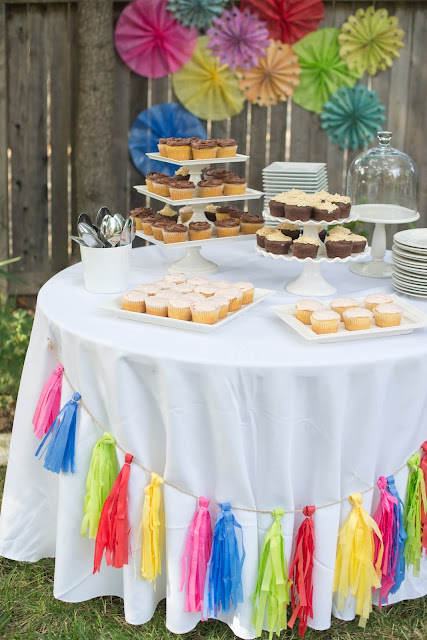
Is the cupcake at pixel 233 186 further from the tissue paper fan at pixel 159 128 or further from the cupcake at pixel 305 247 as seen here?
the tissue paper fan at pixel 159 128

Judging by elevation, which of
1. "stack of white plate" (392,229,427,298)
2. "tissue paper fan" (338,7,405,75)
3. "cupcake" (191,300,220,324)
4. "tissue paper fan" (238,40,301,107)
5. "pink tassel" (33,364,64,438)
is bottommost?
"pink tassel" (33,364,64,438)

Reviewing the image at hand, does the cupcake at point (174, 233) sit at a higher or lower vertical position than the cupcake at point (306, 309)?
higher

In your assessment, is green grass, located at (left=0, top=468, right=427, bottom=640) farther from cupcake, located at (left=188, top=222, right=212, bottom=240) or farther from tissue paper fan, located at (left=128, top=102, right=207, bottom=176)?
tissue paper fan, located at (left=128, top=102, right=207, bottom=176)

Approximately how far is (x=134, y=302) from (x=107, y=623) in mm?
843

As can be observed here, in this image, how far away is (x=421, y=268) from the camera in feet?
6.72

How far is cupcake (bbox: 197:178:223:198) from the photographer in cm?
226

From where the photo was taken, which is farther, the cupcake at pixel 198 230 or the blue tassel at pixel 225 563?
the cupcake at pixel 198 230

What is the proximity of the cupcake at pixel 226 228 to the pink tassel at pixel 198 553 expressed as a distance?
82 centimetres

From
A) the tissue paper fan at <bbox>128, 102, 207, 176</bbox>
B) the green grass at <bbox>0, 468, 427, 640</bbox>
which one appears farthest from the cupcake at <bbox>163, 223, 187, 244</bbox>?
the tissue paper fan at <bbox>128, 102, 207, 176</bbox>

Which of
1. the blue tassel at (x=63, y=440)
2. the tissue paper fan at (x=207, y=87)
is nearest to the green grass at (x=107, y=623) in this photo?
the blue tassel at (x=63, y=440)

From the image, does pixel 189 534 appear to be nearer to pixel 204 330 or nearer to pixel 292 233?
pixel 204 330

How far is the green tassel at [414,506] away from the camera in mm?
1861

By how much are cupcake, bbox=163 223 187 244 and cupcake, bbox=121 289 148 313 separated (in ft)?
1.04

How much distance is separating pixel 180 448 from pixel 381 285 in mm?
808
